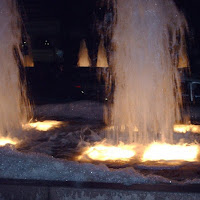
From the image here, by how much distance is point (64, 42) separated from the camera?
1459 cm

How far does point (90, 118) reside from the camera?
7.44 metres

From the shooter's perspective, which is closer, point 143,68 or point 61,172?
point 61,172

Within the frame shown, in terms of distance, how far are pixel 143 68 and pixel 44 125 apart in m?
2.35

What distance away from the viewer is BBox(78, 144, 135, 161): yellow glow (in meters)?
4.75

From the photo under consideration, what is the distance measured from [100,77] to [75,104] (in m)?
2.24

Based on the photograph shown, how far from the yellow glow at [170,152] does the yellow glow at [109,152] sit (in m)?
0.25

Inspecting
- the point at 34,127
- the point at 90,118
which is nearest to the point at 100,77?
the point at 90,118

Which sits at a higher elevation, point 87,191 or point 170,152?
point 87,191

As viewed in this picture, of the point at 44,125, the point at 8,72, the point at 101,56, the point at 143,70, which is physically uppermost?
the point at 101,56

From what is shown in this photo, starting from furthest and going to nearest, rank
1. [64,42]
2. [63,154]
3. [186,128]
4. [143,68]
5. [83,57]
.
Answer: [83,57]
[64,42]
[186,128]
[143,68]
[63,154]

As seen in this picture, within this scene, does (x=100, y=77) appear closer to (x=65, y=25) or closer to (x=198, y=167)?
(x=65, y=25)

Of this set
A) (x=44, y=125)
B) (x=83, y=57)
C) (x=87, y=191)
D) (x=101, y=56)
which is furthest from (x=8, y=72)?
(x=83, y=57)

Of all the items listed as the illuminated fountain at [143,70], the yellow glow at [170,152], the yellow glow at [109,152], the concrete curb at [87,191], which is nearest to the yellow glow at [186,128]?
the illuminated fountain at [143,70]

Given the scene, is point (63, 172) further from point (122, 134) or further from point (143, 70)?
point (143, 70)
